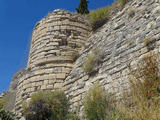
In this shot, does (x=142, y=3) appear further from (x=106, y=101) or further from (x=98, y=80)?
(x=106, y=101)

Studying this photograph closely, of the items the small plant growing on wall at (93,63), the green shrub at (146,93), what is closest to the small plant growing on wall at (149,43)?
the green shrub at (146,93)

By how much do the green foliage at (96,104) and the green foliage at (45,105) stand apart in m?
1.22

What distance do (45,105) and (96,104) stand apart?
6.39 feet

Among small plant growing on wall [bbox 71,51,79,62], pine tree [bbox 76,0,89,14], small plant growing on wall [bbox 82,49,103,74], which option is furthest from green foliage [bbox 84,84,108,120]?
pine tree [bbox 76,0,89,14]

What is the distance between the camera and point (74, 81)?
6.45 m

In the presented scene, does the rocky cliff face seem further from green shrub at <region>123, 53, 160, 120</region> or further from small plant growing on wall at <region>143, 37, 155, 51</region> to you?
green shrub at <region>123, 53, 160, 120</region>

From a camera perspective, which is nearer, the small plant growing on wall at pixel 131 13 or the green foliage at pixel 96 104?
the green foliage at pixel 96 104

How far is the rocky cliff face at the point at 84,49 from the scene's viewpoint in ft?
16.4

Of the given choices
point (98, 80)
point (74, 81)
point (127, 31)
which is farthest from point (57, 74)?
point (127, 31)

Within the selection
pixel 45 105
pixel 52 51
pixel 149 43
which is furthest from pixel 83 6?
pixel 149 43

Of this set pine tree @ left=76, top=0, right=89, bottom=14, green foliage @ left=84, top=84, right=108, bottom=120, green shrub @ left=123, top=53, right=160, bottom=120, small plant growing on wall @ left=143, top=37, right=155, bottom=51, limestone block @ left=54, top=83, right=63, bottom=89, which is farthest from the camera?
pine tree @ left=76, top=0, right=89, bottom=14

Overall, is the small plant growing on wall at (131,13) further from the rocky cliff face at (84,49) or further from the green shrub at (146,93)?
the green shrub at (146,93)

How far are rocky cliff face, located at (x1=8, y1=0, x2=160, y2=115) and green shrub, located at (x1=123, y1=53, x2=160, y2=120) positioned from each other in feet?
1.73

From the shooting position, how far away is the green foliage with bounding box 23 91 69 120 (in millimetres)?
5777
